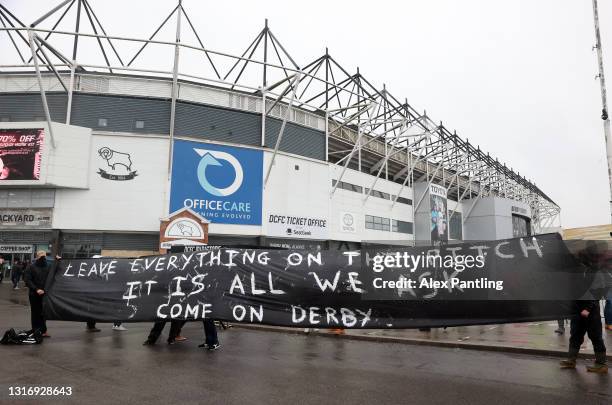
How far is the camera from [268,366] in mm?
7074

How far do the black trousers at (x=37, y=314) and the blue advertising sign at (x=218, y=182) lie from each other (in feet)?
58.1

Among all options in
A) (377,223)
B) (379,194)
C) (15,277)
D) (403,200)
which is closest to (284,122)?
(377,223)

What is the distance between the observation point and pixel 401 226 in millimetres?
42062

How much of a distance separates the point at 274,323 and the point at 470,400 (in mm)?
3231

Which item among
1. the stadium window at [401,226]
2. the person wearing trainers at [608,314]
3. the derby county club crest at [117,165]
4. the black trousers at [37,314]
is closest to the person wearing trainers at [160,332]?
the black trousers at [37,314]

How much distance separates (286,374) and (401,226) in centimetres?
3680

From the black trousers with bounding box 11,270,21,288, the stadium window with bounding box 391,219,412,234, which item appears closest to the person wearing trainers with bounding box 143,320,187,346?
the black trousers with bounding box 11,270,21,288

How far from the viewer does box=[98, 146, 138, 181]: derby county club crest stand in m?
25.9

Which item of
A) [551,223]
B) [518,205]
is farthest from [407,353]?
[551,223]

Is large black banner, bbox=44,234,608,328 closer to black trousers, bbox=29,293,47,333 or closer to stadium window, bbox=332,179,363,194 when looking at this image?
black trousers, bbox=29,293,47,333

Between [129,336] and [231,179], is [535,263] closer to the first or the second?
[129,336]

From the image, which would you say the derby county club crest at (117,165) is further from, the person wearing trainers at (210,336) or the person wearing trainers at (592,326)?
the person wearing trainers at (592,326)

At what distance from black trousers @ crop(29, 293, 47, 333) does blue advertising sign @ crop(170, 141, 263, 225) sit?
58.1ft

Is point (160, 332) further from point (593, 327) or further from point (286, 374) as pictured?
point (593, 327)
